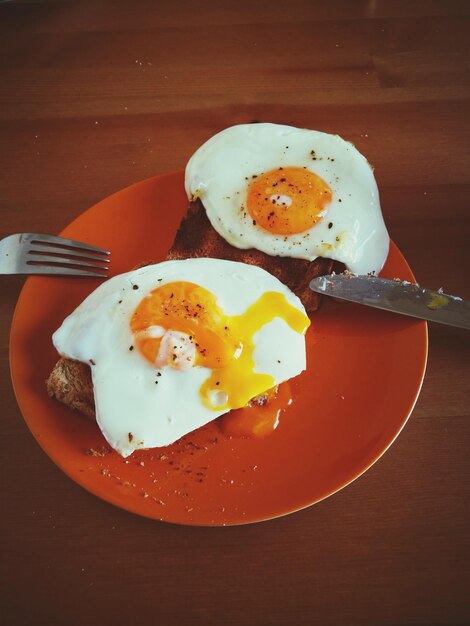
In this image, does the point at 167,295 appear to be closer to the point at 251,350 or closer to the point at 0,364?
the point at 251,350

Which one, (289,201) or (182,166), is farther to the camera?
(182,166)

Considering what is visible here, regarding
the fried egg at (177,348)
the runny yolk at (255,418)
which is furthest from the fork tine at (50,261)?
the runny yolk at (255,418)

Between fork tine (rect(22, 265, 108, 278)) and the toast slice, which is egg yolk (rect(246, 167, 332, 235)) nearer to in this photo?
the toast slice

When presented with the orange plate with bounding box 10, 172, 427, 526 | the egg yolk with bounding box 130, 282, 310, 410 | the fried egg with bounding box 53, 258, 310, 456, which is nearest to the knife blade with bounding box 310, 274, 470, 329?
the orange plate with bounding box 10, 172, 427, 526

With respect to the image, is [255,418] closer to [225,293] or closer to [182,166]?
[225,293]

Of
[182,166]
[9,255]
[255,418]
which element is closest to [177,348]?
[255,418]

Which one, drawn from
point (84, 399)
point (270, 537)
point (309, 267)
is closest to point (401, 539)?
point (270, 537)

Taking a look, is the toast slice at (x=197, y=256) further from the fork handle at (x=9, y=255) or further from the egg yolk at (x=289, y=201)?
the fork handle at (x=9, y=255)
